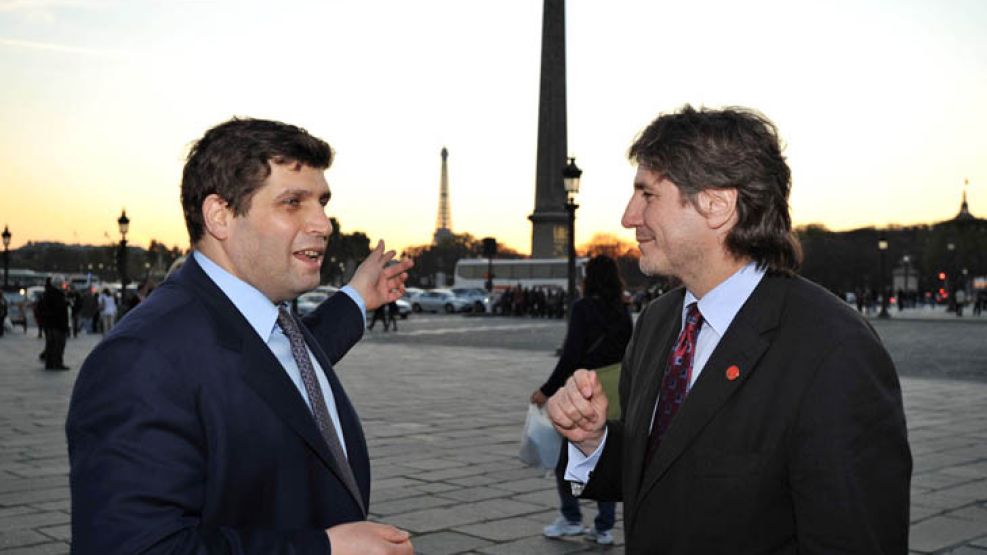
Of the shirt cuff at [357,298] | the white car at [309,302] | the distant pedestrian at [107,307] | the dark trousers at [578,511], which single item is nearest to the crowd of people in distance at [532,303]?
the white car at [309,302]

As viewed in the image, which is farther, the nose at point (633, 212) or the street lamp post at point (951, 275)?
the street lamp post at point (951, 275)

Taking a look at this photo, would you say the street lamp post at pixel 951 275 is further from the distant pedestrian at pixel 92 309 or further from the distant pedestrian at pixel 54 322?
the distant pedestrian at pixel 54 322

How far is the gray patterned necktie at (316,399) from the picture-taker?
87.0 inches

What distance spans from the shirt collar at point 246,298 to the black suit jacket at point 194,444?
35 mm

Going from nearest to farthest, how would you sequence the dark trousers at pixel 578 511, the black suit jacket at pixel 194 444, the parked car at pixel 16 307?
the black suit jacket at pixel 194 444 → the dark trousers at pixel 578 511 → the parked car at pixel 16 307

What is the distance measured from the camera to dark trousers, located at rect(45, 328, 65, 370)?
59.3 feet

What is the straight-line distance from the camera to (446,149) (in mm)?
161500

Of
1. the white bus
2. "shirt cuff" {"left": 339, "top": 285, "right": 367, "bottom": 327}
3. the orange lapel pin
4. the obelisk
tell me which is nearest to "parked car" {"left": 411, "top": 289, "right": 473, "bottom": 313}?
the white bus

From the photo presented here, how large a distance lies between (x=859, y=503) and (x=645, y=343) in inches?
32.9

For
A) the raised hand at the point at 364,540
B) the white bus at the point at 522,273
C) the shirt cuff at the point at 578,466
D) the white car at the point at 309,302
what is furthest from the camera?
the white bus at the point at 522,273

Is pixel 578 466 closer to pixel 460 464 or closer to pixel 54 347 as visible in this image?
pixel 460 464

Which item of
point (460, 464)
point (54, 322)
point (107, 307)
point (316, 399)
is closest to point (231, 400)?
point (316, 399)

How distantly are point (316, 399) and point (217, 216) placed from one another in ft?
1.49

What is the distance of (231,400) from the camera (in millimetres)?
2021
